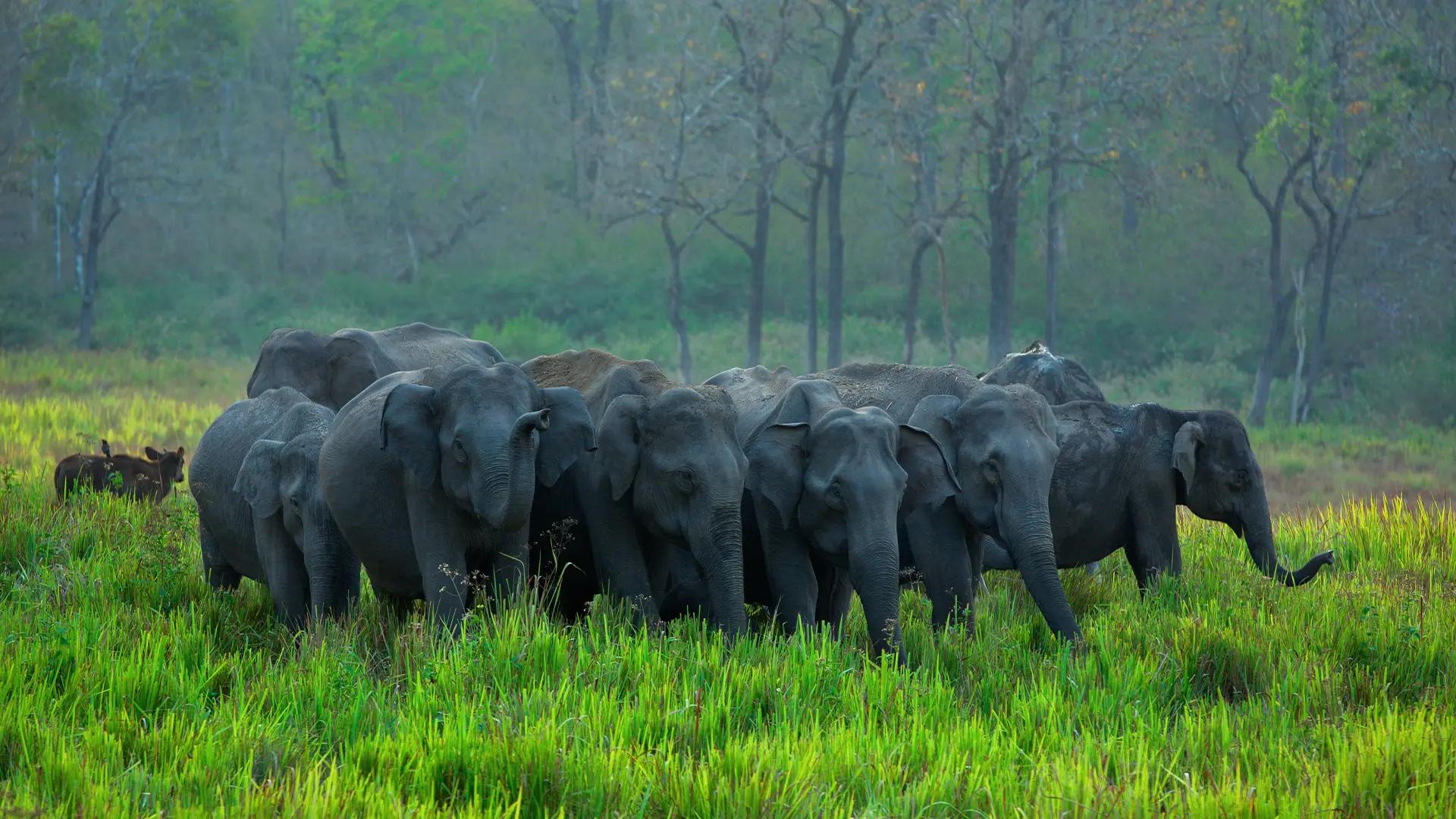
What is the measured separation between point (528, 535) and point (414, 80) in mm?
46906

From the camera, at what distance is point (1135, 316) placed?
41594mm

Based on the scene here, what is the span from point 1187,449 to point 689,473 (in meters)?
3.95

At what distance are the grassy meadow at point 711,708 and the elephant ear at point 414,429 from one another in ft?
2.99

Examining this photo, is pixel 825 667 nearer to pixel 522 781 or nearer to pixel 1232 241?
pixel 522 781

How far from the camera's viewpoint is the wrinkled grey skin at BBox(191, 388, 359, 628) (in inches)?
331

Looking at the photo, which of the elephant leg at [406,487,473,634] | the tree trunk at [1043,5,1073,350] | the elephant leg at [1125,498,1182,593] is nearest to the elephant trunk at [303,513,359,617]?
the elephant leg at [406,487,473,634]

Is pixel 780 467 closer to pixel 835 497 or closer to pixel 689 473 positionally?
pixel 835 497

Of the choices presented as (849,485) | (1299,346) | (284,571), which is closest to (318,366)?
(284,571)

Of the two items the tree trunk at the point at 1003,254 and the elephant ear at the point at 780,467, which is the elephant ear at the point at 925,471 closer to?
the elephant ear at the point at 780,467

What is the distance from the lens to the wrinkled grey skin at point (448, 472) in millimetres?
7531

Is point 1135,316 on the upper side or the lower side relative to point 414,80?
lower

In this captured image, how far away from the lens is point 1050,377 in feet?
40.1

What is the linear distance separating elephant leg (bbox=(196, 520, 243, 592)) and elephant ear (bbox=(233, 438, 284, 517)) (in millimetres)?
1218

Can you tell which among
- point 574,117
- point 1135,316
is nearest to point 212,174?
point 574,117
